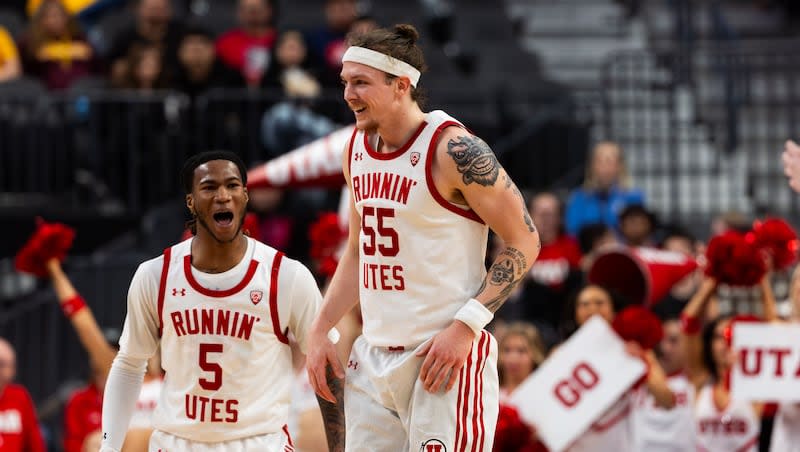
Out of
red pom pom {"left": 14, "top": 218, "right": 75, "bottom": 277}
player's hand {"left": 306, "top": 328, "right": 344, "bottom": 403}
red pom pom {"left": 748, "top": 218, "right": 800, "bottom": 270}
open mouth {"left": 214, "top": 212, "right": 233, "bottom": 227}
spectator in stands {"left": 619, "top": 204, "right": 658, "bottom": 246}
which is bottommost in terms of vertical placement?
spectator in stands {"left": 619, "top": 204, "right": 658, "bottom": 246}

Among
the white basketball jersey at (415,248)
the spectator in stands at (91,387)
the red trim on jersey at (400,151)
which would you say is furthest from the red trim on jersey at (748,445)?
the red trim on jersey at (400,151)

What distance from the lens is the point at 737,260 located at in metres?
9.21

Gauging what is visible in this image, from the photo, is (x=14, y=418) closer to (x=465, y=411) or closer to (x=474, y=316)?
(x=465, y=411)

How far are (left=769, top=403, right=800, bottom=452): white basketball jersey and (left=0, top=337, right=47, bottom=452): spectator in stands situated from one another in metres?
4.75

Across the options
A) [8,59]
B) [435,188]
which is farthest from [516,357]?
[8,59]

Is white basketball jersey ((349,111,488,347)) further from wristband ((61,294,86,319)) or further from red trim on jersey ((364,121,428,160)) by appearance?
wristband ((61,294,86,319))

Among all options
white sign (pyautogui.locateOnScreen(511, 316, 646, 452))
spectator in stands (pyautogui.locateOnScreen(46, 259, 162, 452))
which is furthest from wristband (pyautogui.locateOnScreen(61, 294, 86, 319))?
white sign (pyautogui.locateOnScreen(511, 316, 646, 452))

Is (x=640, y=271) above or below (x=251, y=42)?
below

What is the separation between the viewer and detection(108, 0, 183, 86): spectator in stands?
13.7 m

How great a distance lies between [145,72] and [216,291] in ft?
24.2

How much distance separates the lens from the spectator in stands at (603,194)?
12.3 m

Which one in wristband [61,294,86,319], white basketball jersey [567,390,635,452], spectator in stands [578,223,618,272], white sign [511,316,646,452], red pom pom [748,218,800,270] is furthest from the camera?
spectator in stands [578,223,618,272]

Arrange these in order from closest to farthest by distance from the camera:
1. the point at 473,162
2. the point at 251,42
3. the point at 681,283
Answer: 1. the point at 473,162
2. the point at 681,283
3. the point at 251,42

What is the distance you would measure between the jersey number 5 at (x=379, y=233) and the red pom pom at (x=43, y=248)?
298cm
